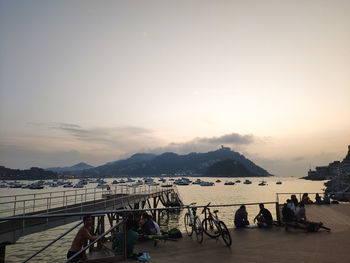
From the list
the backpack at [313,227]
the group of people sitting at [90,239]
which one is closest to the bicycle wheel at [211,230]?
the group of people sitting at [90,239]

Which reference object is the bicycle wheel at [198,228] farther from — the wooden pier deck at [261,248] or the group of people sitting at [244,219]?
the group of people sitting at [244,219]

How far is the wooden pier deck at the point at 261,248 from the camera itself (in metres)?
7.48

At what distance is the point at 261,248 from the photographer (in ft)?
28.6

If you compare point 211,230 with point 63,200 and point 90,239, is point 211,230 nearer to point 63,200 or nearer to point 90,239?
point 90,239

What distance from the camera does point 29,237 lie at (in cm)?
3319

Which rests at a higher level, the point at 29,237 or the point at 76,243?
the point at 76,243

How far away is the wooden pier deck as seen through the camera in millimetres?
7479

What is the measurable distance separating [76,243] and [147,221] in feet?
13.0

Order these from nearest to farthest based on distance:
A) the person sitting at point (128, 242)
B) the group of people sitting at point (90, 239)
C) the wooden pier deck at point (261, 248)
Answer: the group of people sitting at point (90, 239) < the person sitting at point (128, 242) < the wooden pier deck at point (261, 248)

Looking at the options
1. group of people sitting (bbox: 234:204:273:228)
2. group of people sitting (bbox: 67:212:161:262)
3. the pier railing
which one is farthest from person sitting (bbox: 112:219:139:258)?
the pier railing

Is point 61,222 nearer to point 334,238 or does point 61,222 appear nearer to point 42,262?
point 42,262

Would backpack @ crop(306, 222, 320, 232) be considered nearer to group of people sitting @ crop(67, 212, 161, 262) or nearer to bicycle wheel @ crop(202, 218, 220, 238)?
bicycle wheel @ crop(202, 218, 220, 238)

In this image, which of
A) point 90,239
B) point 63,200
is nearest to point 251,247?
point 90,239

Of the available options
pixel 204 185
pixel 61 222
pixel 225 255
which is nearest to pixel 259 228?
pixel 225 255
